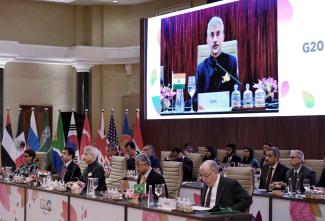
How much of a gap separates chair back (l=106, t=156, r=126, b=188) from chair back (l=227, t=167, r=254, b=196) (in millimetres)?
2414

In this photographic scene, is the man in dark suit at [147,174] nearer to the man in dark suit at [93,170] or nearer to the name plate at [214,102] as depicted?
the man in dark suit at [93,170]

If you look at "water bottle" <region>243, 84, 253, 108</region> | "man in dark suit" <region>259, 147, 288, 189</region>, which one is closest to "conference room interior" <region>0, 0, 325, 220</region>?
"water bottle" <region>243, 84, 253, 108</region>

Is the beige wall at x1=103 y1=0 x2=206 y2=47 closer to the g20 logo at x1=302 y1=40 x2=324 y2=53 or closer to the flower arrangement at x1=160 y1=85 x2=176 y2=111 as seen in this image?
the flower arrangement at x1=160 y1=85 x2=176 y2=111

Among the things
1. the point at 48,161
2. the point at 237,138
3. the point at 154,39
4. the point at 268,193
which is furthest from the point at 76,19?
the point at 268,193

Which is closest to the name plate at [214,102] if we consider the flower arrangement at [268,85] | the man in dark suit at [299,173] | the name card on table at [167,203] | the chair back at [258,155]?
the flower arrangement at [268,85]

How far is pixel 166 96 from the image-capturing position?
1433 cm

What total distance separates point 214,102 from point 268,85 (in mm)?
1673

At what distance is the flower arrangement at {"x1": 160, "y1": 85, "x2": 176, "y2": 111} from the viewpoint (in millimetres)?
14197

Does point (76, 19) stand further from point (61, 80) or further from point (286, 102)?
point (286, 102)

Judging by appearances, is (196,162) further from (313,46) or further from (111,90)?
(111,90)

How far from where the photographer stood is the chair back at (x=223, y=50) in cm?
1288

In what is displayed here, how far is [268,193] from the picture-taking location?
7359mm

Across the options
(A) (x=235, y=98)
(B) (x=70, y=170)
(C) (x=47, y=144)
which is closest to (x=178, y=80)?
(A) (x=235, y=98)

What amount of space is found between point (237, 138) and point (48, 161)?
3.96 metres
